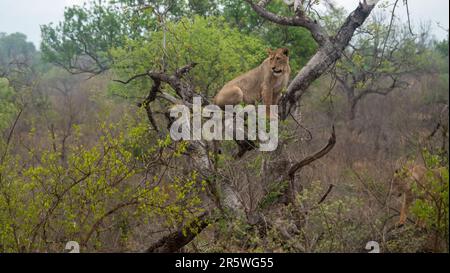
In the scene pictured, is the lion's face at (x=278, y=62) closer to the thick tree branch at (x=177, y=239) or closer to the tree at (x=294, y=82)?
the tree at (x=294, y=82)

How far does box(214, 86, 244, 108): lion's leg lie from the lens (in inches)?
454

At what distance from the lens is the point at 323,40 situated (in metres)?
11.0

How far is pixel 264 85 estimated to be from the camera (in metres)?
11.7

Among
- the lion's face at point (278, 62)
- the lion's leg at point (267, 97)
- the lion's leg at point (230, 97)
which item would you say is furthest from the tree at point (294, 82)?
the lion's leg at point (230, 97)

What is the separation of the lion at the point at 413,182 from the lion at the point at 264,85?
9.98 ft

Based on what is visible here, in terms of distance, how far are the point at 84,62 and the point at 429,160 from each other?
121ft

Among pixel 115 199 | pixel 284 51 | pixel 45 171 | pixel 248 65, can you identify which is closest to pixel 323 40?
pixel 284 51

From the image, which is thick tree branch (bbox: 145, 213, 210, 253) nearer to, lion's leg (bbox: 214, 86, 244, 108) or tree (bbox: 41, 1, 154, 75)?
lion's leg (bbox: 214, 86, 244, 108)

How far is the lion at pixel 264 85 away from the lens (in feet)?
38.0

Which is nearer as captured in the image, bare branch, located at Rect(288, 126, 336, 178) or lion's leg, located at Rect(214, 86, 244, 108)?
bare branch, located at Rect(288, 126, 336, 178)

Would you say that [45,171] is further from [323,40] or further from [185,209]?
[323,40]

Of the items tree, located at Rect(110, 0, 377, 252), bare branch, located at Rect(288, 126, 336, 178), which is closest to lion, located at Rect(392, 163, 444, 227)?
bare branch, located at Rect(288, 126, 336, 178)

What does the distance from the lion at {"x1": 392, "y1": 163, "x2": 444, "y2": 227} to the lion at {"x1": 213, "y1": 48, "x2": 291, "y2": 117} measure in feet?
9.98

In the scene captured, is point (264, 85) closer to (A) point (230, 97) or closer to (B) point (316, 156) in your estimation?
(A) point (230, 97)
